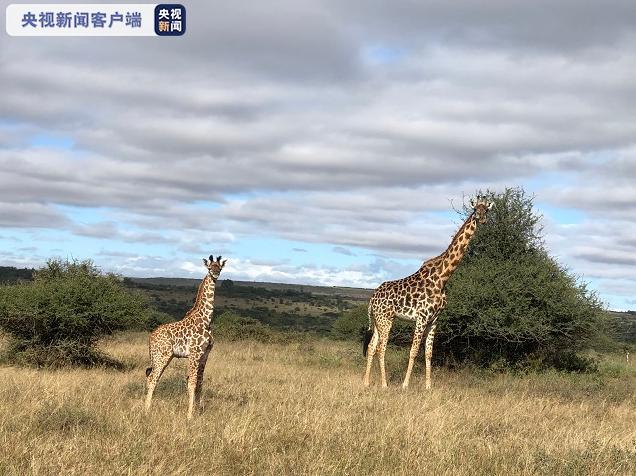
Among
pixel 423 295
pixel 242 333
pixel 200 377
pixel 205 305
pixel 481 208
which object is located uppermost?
pixel 481 208

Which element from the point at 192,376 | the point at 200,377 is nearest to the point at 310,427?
the point at 192,376

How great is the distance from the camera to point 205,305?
10.7 metres

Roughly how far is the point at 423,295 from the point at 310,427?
6.44m

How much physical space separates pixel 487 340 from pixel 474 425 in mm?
8256

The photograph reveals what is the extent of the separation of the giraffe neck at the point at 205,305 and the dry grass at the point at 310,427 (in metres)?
1.49

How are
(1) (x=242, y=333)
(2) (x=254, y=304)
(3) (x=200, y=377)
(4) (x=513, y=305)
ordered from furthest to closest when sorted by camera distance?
(2) (x=254, y=304) < (1) (x=242, y=333) < (4) (x=513, y=305) < (3) (x=200, y=377)

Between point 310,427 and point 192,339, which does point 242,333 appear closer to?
point 192,339

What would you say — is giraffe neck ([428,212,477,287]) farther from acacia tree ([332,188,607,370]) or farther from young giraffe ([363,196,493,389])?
acacia tree ([332,188,607,370])

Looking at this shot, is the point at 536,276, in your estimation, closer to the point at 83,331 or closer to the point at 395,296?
the point at 395,296

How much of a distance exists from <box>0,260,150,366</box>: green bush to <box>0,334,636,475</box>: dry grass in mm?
2323

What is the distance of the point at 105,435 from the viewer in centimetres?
806

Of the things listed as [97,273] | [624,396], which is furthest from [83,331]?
[624,396]

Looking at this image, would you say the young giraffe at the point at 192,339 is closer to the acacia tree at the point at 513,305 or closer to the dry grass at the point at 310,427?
the dry grass at the point at 310,427

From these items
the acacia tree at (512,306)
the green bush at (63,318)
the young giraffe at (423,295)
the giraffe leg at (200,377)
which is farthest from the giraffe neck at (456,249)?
the green bush at (63,318)
